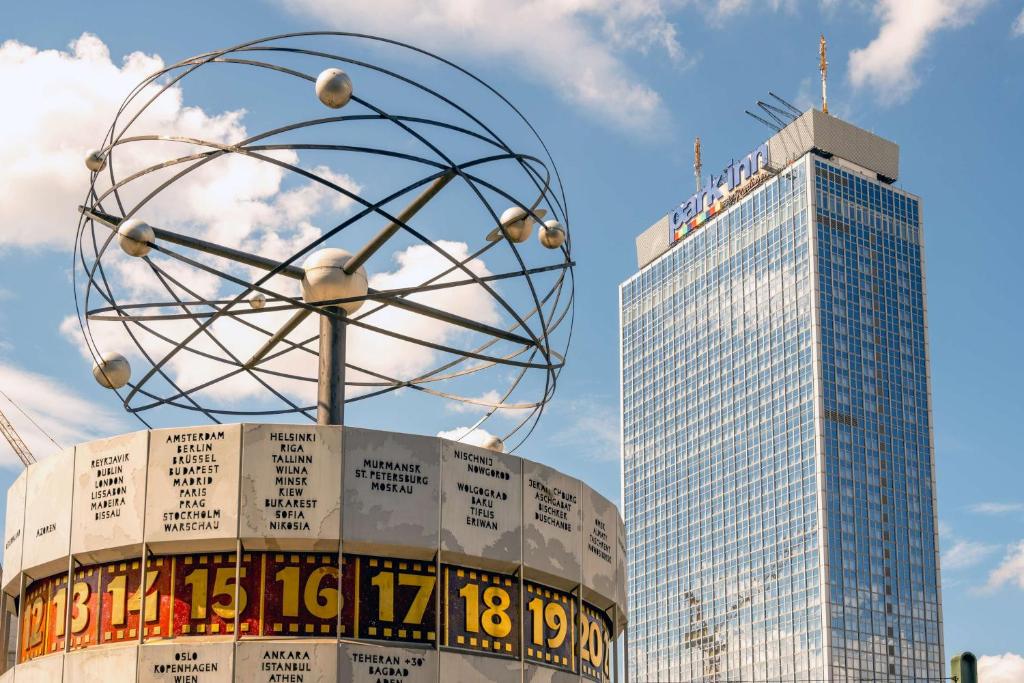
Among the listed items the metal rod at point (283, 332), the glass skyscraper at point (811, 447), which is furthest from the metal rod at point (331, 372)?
the glass skyscraper at point (811, 447)

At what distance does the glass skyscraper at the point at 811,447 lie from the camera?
176 meters

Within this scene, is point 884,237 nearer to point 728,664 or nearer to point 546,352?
point 728,664

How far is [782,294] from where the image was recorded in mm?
186625

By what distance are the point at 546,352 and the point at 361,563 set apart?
209 inches

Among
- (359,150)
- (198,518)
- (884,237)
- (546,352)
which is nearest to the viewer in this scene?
(359,150)

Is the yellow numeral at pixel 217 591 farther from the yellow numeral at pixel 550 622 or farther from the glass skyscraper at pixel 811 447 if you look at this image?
the glass skyscraper at pixel 811 447

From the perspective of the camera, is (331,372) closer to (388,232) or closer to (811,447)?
(388,232)

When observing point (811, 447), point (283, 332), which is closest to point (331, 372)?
point (283, 332)

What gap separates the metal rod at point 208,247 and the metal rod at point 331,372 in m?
1.04

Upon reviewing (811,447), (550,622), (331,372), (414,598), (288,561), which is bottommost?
(550,622)

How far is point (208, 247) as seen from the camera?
27.9 metres

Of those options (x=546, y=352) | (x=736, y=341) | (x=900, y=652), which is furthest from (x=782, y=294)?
(x=546, y=352)

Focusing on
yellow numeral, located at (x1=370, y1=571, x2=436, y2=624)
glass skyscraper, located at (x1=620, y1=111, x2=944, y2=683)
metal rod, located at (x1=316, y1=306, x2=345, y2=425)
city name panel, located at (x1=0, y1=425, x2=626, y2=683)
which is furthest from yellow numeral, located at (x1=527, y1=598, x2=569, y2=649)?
glass skyscraper, located at (x1=620, y1=111, x2=944, y2=683)

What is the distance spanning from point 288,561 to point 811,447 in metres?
158
